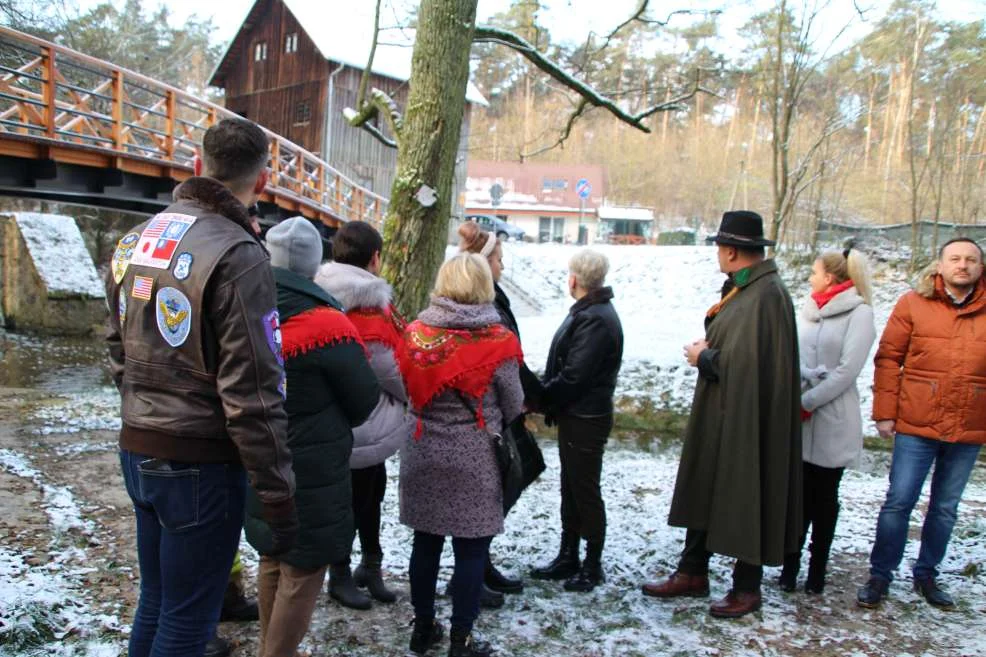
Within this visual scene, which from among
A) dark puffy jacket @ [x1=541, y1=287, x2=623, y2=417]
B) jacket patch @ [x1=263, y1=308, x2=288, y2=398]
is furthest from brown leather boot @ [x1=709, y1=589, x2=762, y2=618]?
jacket patch @ [x1=263, y1=308, x2=288, y2=398]

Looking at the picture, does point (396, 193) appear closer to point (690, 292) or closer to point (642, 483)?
point (642, 483)

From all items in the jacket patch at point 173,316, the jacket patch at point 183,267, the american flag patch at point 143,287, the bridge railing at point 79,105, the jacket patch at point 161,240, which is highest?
the bridge railing at point 79,105

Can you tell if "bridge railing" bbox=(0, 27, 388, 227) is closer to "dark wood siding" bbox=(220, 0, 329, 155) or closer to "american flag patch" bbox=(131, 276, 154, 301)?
"american flag patch" bbox=(131, 276, 154, 301)

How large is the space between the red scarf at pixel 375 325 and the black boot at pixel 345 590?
1.26 m

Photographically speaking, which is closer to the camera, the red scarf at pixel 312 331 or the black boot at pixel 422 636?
the red scarf at pixel 312 331

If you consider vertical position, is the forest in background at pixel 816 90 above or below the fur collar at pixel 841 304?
above

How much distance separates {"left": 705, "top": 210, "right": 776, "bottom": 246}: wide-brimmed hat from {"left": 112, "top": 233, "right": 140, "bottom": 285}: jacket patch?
2829 millimetres

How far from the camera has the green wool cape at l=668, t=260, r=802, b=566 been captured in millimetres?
3688

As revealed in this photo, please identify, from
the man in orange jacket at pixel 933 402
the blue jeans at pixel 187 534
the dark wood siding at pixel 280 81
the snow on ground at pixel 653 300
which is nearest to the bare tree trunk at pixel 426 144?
the man in orange jacket at pixel 933 402

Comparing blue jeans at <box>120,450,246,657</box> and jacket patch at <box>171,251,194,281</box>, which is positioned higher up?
jacket patch at <box>171,251,194,281</box>

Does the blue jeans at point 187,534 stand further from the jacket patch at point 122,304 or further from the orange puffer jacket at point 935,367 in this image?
the orange puffer jacket at point 935,367

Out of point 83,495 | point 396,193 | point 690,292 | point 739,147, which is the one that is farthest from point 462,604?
point 739,147

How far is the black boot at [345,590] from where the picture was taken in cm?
363

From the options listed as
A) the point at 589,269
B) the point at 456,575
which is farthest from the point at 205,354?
the point at 589,269
